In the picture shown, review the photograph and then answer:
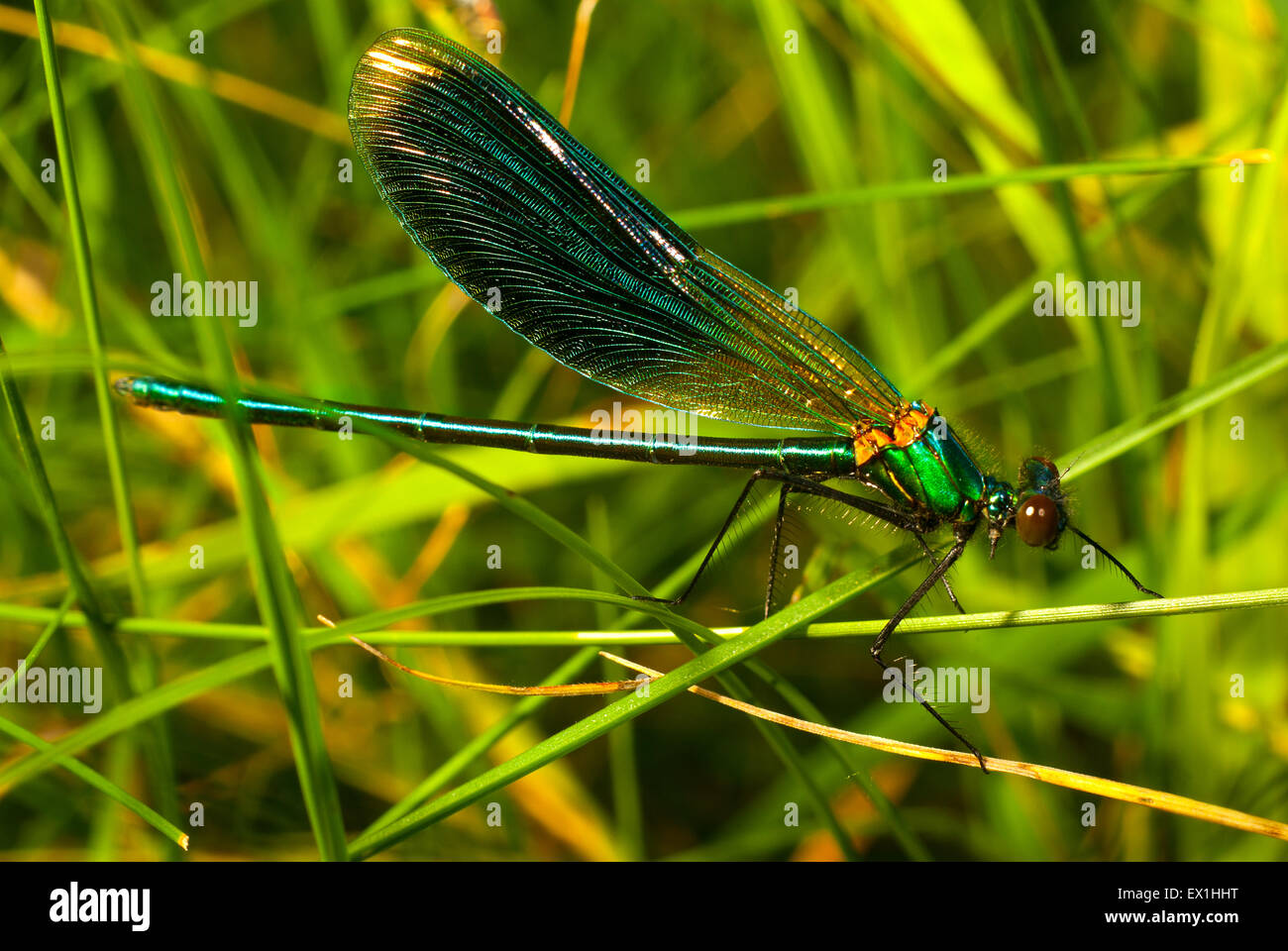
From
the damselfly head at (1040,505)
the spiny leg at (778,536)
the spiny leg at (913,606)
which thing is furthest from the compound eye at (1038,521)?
the spiny leg at (778,536)

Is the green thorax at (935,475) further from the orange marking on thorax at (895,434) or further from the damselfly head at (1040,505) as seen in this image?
the damselfly head at (1040,505)

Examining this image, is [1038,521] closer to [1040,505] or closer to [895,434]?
[1040,505]

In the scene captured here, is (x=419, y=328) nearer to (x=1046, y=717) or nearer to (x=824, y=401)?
(x=824, y=401)

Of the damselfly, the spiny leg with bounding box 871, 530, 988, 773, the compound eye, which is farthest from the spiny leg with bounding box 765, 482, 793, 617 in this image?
the compound eye

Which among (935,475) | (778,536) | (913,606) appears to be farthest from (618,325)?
(913,606)

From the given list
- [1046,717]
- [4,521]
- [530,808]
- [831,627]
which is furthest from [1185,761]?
[4,521]

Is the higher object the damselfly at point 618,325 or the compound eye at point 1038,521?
the damselfly at point 618,325

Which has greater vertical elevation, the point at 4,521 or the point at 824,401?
the point at 824,401

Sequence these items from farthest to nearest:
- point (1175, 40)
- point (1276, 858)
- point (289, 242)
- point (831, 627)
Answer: point (1175, 40) → point (289, 242) → point (1276, 858) → point (831, 627)
